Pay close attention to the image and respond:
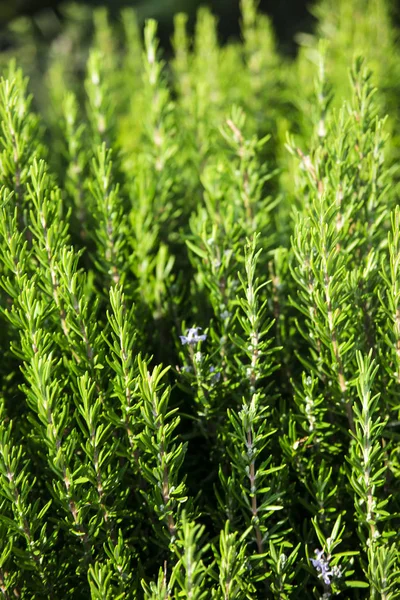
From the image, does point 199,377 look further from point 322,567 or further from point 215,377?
point 322,567

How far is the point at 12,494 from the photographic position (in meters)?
0.69

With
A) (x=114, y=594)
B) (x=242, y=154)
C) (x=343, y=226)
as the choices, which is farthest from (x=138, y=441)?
(x=242, y=154)

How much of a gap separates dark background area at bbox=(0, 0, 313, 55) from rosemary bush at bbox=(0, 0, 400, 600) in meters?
1.72

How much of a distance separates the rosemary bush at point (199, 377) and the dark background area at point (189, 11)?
5.64 feet

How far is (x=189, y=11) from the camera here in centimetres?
275

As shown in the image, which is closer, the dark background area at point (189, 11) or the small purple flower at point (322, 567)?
the small purple flower at point (322, 567)

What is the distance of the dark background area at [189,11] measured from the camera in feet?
8.87

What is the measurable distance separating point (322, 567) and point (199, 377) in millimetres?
265

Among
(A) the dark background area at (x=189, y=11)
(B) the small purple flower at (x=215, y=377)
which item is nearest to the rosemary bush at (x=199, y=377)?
(B) the small purple flower at (x=215, y=377)

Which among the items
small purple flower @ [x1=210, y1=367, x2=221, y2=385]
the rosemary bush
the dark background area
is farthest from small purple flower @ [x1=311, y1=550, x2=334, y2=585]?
the dark background area

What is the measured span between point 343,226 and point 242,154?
249 millimetres

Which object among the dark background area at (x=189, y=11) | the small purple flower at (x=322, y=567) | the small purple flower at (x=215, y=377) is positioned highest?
the dark background area at (x=189, y=11)

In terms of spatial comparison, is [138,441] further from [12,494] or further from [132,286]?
[132,286]

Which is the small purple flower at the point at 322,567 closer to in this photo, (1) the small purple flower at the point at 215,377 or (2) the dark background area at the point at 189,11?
(1) the small purple flower at the point at 215,377
